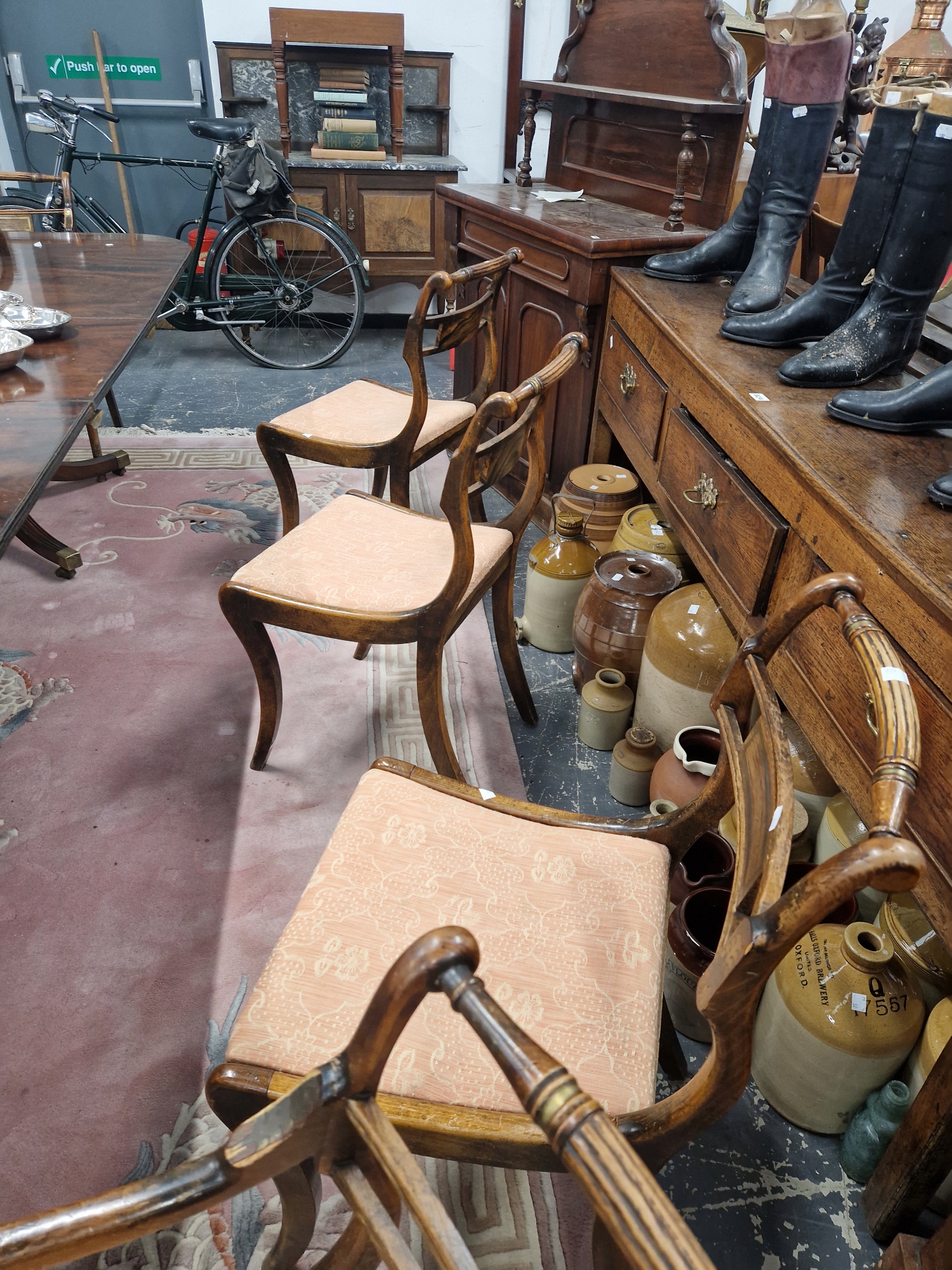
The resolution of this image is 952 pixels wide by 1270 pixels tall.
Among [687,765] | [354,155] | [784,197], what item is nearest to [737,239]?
[784,197]

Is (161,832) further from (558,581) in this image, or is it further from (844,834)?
(844,834)

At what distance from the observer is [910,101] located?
1.19 m

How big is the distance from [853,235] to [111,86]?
444 cm

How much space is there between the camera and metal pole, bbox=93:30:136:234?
13.6 ft

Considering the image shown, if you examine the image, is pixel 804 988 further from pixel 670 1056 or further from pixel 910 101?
pixel 910 101

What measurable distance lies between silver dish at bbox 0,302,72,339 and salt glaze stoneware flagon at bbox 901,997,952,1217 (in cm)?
208

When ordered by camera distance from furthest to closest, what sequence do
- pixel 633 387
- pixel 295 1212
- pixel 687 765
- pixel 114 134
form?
pixel 114 134 → pixel 633 387 → pixel 687 765 → pixel 295 1212

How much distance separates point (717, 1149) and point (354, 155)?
14.3ft

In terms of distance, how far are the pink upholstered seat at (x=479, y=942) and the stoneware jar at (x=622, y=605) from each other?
0.85 metres

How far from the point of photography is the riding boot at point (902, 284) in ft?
3.82

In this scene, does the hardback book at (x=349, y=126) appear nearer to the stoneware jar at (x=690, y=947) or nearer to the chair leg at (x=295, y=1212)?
the stoneware jar at (x=690, y=947)

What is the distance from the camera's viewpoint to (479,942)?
0.93m

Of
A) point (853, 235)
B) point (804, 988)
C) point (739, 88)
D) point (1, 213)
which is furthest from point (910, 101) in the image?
point (1, 213)

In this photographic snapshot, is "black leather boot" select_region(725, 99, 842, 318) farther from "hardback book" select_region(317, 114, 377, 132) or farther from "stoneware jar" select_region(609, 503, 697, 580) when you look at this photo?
"hardback book" select_region(317, 114, 377, 132)
